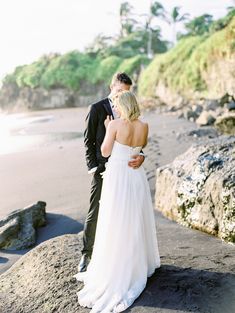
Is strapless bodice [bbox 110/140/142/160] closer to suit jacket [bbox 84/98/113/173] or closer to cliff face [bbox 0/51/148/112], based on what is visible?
suit jacket [bbox 84/98/113/173]

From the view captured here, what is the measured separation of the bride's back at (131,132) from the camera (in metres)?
3.95

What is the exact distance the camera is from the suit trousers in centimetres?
452

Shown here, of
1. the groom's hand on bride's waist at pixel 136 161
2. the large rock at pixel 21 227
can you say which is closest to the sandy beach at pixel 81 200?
the large rock at pixel 21 227

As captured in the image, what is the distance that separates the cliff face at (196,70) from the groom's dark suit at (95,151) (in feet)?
65.0

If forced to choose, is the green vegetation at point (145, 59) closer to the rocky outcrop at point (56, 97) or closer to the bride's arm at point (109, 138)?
the rocky outcrop at point (56, 97)

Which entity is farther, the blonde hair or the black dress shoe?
the black dress shoe

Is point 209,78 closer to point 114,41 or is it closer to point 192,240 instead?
point 192,240

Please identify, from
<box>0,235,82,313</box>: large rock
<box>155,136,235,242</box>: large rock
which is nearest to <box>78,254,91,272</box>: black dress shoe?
<box>0,235,82,313</box>: large rock

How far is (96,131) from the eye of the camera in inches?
179

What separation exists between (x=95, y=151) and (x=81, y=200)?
12.8 feet

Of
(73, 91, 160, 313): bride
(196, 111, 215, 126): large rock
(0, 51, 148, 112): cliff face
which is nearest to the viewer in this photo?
(73, 91, 160, 313): bride

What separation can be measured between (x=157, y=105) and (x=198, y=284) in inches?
1096

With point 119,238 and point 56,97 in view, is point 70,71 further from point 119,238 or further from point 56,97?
point 119,238

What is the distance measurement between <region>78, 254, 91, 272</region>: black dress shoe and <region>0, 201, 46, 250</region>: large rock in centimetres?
213
